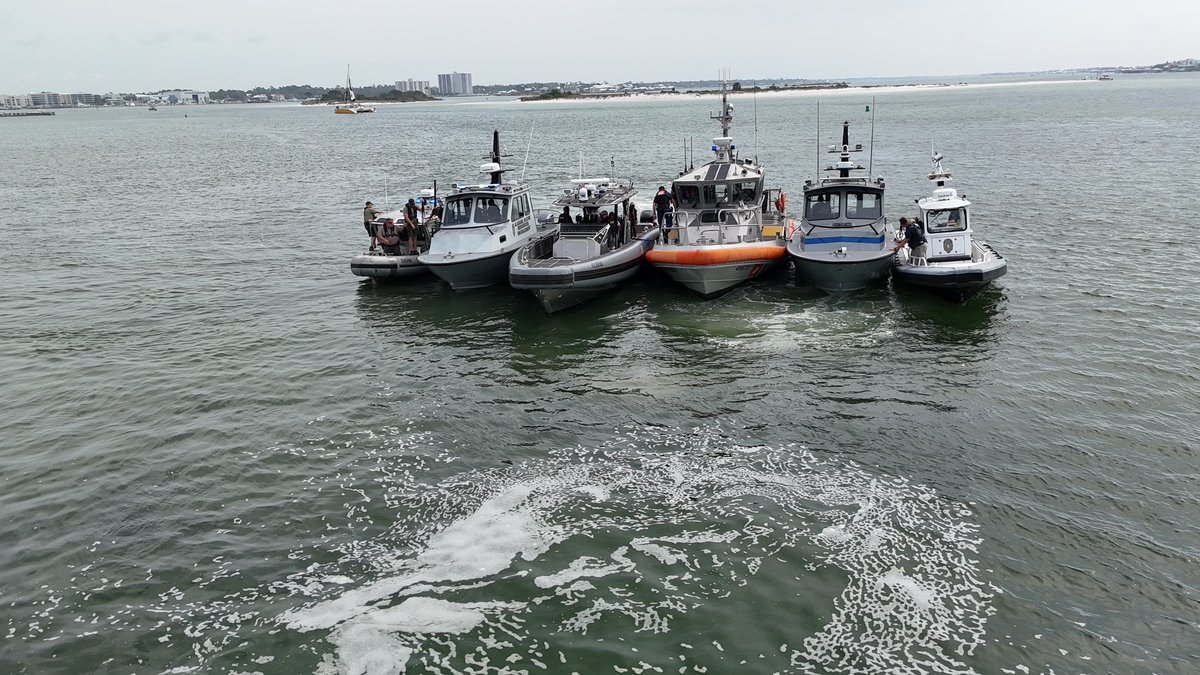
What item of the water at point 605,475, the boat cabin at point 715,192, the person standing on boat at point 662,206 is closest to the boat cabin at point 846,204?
the boat cabin at point 715,192

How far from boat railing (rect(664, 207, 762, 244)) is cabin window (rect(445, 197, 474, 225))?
699cm

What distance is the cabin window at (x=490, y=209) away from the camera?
86.9 ft

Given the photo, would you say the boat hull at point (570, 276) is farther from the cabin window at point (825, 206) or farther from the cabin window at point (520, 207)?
the cabin window at point (825, 206)

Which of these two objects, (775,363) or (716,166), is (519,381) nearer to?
(775,363)

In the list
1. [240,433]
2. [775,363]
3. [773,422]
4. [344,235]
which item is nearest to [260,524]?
[240,433]

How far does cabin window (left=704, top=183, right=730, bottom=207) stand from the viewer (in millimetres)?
25672

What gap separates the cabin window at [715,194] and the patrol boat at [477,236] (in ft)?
17.7

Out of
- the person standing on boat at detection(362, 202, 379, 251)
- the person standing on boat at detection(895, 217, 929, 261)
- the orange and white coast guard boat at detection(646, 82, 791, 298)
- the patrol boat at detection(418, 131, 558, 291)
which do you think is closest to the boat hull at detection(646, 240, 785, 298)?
the orange and white coast guard boat at detection(646, 82, 791, 298)

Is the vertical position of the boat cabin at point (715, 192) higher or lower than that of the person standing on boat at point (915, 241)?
higher

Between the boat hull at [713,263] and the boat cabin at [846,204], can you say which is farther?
the boat cabin at [846,204]

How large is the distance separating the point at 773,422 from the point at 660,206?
14.2 m

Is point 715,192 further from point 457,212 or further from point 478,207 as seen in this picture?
point 457,212

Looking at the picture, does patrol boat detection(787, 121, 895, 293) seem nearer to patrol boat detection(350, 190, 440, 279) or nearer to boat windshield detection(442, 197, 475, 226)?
boat windshield detection(442, 197, 475, 226)

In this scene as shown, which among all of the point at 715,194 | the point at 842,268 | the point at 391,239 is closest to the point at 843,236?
the point at 842,268
